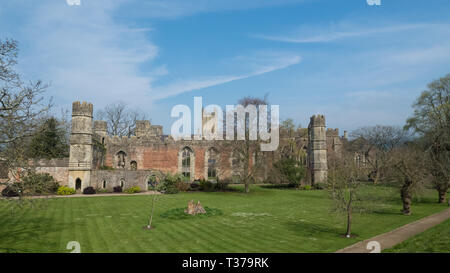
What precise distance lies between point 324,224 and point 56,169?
28682 millimetres

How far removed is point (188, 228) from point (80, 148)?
2249 cm

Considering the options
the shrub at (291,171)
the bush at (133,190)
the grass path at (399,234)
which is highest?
the shrub at (291,171)

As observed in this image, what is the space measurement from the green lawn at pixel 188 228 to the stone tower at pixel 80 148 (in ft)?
35.4

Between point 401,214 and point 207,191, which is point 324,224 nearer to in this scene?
point 401,214

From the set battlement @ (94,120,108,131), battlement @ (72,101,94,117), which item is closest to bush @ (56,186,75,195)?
battlement @ (72,101,94,117)

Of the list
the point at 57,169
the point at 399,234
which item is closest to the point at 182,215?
the point at 399,234

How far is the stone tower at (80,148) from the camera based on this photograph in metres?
32.1

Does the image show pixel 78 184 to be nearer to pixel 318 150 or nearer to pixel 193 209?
pixel 193 209

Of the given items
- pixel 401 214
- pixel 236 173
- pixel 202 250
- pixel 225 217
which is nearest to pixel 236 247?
pixel 202 250

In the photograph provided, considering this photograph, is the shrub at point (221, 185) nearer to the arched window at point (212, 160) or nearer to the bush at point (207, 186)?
the bush at point (207, 186)

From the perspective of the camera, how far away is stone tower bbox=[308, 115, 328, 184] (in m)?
38.6

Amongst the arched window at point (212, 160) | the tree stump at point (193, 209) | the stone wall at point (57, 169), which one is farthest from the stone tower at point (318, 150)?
the stone wall at point (57, 169)

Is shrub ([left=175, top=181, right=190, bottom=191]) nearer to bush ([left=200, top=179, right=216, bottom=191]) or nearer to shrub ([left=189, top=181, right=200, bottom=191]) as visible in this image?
shrub ([left=189, top=181, right=200, bottom=191])

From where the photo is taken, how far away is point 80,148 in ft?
106
